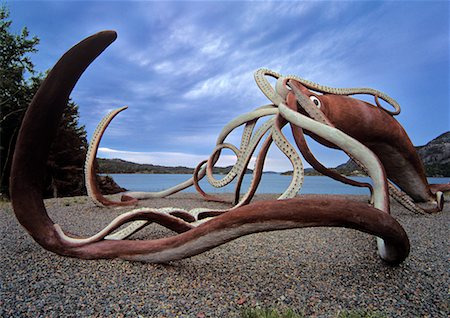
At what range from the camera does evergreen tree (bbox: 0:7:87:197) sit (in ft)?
35.7

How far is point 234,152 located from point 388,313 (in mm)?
4673

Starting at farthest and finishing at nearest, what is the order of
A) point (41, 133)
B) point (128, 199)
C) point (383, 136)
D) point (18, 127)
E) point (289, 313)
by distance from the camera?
1. point (18, 127)
2. point (128, 199)
3. point (383, 136)
4. point (41, 133)
5. point (289, 313)

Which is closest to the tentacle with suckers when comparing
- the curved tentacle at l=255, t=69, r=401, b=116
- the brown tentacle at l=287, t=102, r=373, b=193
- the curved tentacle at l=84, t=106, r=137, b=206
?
the curved tentacle at l=255, t=69, r=401, b=116

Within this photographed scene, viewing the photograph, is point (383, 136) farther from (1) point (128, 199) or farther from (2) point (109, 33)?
(1) point (128, 199)

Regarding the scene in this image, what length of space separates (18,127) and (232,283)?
10682 mm

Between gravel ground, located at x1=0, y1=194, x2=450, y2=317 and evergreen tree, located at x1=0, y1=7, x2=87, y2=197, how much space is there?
7.86 metres

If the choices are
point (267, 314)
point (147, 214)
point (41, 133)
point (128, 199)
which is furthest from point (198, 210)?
point (128, 199)

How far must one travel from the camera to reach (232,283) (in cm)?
269

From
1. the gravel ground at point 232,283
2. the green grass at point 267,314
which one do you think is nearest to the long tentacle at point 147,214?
the gravel ground at point 232,283

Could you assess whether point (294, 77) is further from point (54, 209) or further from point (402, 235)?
point (54, 209)

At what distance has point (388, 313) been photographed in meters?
2.34

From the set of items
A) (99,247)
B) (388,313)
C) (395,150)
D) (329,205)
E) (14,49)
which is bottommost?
(388,313)

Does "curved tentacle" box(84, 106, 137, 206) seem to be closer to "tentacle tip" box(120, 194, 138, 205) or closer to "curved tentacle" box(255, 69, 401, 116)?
"tentacle tip" box(120, 194, 138, 205)

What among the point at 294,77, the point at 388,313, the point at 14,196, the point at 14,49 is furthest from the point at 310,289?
the point at 14,49
